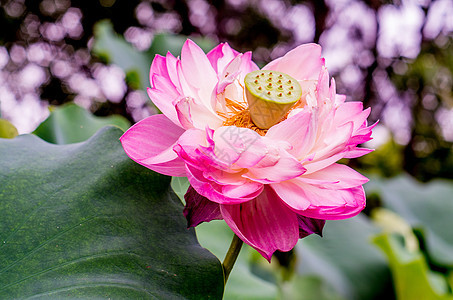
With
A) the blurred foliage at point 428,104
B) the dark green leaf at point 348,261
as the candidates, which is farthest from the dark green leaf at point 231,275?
the blurred foliage at point 428,104

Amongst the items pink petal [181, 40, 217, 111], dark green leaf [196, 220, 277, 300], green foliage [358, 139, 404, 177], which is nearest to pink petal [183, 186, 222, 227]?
pink petal [181, 40, 217, 111]

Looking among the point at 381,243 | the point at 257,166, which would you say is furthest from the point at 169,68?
the point at 381,243

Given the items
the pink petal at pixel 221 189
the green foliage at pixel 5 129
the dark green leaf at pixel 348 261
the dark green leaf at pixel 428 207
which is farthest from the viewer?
the dark green leaf at pixel 428 207

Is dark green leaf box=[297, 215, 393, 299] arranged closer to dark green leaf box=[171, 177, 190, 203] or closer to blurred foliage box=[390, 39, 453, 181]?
dark green leaf box=[171, 177, 190, 203]

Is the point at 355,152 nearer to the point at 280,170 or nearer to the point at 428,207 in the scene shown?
the point at 280,170

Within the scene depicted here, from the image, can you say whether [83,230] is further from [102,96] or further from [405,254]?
[102,96]

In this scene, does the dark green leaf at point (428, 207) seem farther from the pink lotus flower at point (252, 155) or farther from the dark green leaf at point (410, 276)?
the pink lotus flower at point (252, 155)

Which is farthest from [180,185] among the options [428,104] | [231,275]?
[428,104]
